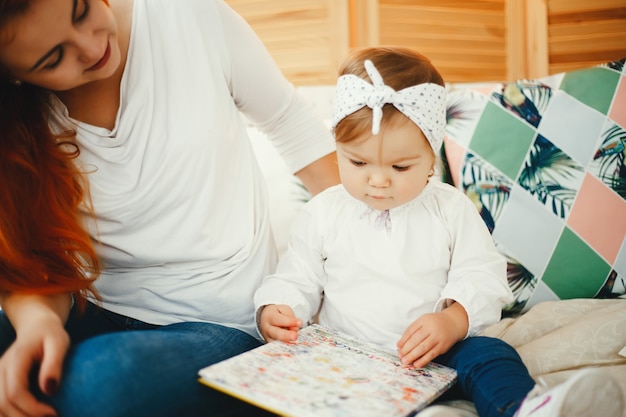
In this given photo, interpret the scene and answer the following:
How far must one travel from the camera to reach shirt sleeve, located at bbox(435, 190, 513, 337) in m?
0.91

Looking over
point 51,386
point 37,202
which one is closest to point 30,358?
point 51,386

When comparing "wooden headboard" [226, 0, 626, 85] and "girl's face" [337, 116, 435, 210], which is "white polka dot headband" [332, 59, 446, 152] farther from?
"wooden headboard" [226, 0, 626, 85]

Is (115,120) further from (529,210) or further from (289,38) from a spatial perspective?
(289,38)

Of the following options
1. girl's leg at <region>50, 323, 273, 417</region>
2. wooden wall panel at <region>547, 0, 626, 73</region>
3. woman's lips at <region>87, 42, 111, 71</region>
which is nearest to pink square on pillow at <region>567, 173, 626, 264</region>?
girl's leg at <region>50, 323, 273, 417</region>

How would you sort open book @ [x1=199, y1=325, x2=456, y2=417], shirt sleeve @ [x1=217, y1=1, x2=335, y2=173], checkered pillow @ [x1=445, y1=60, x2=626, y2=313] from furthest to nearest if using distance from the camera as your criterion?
checkered pillow @ [x1=445, y1=60, x2=626, y2=313]
shirt sleeve @ [x1=217, y1=1, x2=335, y2=173]
open book @ [x1=199, y1=325, x2=456, y2=417]

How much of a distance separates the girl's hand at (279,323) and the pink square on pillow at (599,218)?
0.61 meters

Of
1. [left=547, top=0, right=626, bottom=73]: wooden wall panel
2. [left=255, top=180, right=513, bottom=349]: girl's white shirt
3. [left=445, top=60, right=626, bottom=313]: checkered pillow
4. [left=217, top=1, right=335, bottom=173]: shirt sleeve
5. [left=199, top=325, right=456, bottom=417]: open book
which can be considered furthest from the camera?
[left=547, top=0, right=626, bottom=73]: wooden wall panel

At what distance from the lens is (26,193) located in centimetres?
94

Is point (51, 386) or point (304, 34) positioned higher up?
point (304, 34)

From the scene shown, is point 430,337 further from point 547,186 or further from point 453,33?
point 453,33

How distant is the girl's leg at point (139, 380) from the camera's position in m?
0.70

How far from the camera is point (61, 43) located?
0.84 meters

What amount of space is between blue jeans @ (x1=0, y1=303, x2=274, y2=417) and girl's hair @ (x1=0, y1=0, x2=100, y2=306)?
4.1 inches

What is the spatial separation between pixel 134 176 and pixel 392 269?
0.44m
